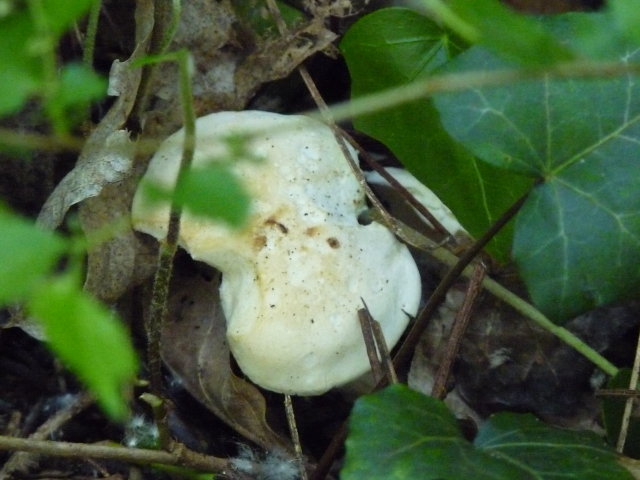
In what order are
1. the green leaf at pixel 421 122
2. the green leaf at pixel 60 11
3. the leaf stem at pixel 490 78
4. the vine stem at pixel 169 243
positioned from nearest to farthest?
the green leaf at pixel 60 11, the leaf stem at pixel 490 78, the vine stem at pixel 169 243, the green leaf at pixel 421 122

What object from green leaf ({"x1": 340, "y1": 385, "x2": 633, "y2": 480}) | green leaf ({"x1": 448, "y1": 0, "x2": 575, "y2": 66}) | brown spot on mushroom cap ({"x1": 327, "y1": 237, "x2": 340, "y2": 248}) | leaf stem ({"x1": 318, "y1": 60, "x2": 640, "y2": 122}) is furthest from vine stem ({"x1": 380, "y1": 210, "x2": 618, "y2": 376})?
green leaf ({"x1": 448, "y1": 0, "x2": 575, "y2": 66})

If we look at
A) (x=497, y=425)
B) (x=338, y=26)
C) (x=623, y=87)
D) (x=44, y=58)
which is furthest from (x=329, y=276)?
(x=44, y=58)

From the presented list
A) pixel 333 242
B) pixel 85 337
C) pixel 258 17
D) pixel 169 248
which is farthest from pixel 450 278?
pixel 85 337

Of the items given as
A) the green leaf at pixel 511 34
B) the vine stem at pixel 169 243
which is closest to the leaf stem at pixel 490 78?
the green leaf at pixel 511 34

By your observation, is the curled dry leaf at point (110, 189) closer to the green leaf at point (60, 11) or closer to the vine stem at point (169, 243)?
the vine stem at point (169, 243)

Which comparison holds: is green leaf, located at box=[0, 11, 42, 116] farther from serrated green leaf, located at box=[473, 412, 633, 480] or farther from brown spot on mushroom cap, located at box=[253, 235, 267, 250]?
serrated green leaf, located at box=[473, 412, 633, 480]
